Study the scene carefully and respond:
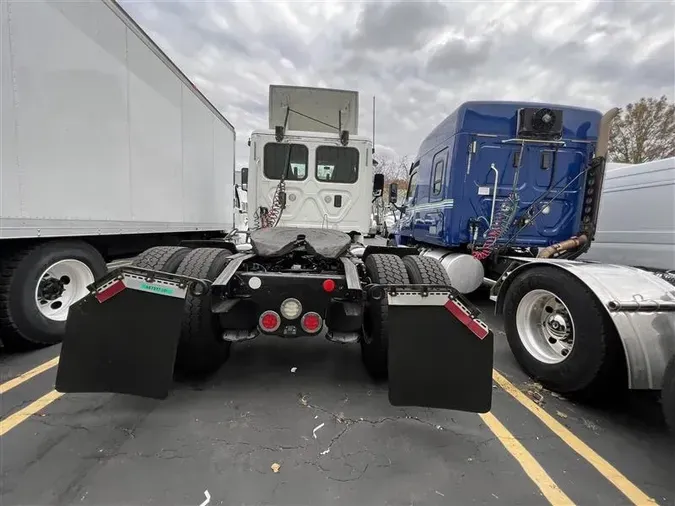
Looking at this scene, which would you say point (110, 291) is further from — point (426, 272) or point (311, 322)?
point (426, 272)

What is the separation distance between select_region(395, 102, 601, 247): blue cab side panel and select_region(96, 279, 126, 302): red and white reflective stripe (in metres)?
4.90

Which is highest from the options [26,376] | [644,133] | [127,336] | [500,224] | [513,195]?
[644,133]

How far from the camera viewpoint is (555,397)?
3.09 meters

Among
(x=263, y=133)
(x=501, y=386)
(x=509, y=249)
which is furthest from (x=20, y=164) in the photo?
(x=509, y=249)

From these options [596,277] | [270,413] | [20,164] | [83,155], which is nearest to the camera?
[270,413]

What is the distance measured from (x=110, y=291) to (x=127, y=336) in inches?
12.6

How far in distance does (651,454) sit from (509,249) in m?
3.89

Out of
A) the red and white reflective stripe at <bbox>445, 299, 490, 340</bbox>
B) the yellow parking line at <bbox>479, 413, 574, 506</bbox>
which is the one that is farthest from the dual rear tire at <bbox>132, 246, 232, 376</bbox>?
the yellow parking line at <bbox>479, 413, 574, 506</bbox>

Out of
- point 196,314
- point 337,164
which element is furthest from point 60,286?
→ point 337,164

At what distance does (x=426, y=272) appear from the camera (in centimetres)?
302

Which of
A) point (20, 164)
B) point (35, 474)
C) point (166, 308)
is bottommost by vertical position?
point (35, 474)

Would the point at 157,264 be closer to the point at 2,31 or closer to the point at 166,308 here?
the point at 166,308

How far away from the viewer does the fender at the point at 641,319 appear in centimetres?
253

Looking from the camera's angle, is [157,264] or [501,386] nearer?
[157,264]
